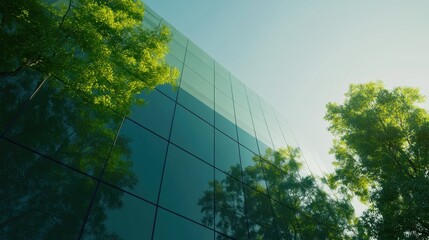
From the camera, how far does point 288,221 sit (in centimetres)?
1192

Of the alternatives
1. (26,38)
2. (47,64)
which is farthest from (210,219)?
(26,38)

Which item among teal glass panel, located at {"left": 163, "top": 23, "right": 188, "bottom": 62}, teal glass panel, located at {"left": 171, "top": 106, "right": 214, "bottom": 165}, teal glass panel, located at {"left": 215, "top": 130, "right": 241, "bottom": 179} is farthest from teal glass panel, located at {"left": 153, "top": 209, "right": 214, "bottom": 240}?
teal glass panel, located at {"left": 163, "top": 23, "right": 188, "bottom": 62}

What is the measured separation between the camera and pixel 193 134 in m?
11.3

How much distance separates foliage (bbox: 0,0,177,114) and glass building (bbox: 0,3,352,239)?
0.73 meters

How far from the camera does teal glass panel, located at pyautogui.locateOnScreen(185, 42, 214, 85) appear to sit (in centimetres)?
1654

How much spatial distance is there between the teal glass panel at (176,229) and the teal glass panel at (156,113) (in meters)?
3.10

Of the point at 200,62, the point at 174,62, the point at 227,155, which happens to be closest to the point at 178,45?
the point at 200,62

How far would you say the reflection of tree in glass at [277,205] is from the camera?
9734 mm

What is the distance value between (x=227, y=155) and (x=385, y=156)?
834 cm


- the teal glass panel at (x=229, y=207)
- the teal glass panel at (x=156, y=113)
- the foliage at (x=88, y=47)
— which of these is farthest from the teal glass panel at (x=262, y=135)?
the foliage at (x=88, y=47)

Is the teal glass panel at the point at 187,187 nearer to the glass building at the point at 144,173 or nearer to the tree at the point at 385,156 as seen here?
the glass building at the point at 144,173

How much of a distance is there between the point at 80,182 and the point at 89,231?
1.19m

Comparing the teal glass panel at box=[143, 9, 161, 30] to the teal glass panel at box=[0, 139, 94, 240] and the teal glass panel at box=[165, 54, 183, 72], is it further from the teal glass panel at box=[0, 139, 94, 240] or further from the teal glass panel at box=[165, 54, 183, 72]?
the teal glass panel at box=[0, 139, 94, 240]

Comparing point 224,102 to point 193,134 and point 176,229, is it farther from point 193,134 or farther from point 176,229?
point 176,229
